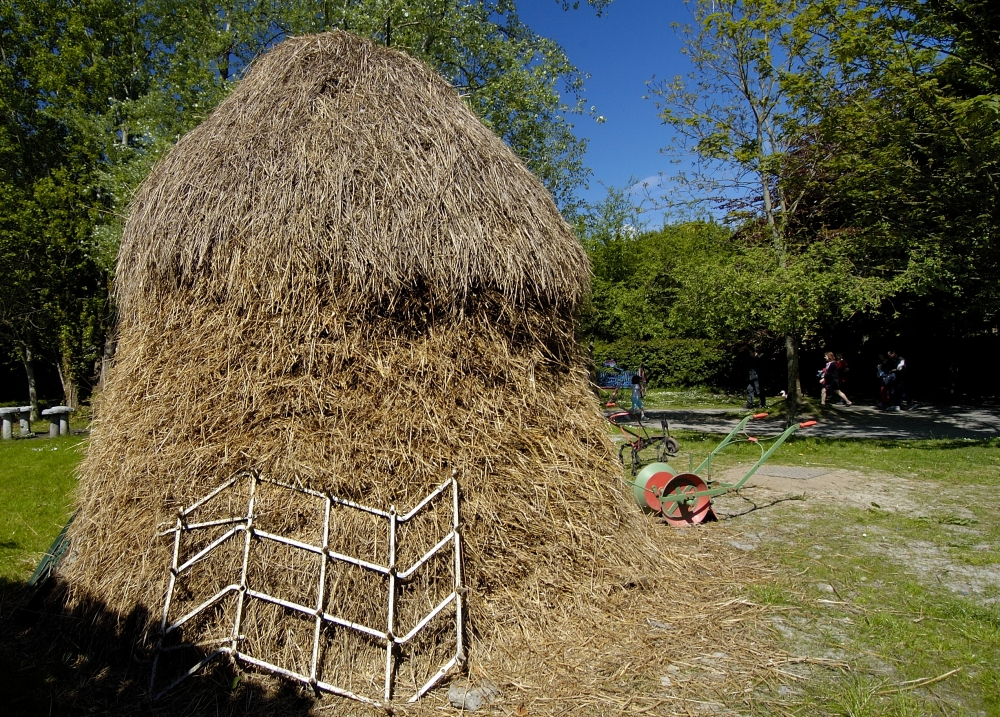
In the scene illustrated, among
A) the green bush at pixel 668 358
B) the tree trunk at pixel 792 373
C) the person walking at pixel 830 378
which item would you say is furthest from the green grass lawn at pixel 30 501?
the person walking at pixel 830 378

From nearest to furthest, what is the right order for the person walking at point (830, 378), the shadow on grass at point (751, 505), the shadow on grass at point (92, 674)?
1. the shadow on grass at point (92, 674)
2. the shadow on grass at point (751, 505)
3. the person walking at point (830, 378)

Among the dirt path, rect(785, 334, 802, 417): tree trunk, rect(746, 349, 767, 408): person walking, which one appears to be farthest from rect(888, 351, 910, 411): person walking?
rect(785, 334, 802, 417): tree trunk

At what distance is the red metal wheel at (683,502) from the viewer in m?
6.58

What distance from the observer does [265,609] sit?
3748mm

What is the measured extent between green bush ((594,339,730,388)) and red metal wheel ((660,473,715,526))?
53.0ft

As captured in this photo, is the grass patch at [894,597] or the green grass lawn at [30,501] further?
the green grass lawn at [30,501]

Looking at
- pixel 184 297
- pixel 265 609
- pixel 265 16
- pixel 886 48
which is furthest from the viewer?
pixel 265 16

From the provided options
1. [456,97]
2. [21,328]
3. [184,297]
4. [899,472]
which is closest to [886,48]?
[899,472]

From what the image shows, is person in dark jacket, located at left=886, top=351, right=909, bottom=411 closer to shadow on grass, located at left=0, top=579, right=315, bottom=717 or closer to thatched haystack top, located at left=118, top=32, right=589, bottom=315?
thatched haystack top, located at left=118, top=32, right=589, bottom=315

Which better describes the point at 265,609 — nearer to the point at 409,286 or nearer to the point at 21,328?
the point at 409,286

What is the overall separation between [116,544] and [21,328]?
18178 mm

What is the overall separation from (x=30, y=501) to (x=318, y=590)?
680 centimetres

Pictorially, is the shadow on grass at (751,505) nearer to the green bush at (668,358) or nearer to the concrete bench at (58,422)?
the green bush at (668,358)

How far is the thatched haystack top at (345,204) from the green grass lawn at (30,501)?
2157 millimetres
